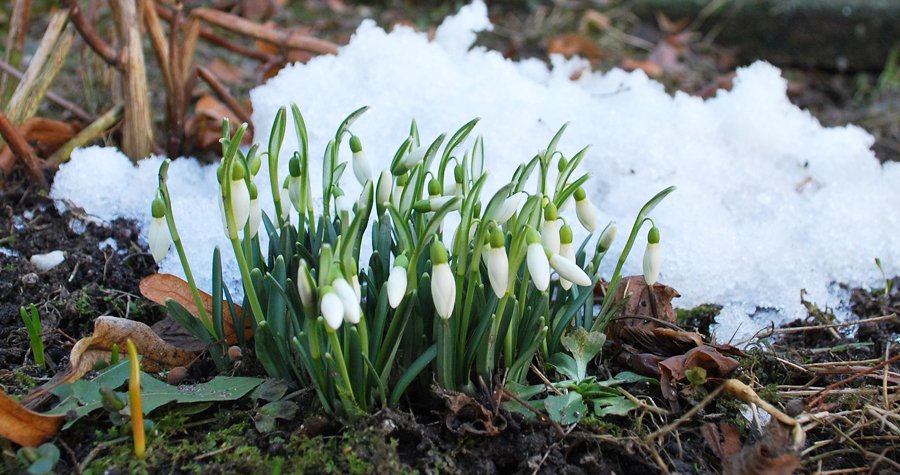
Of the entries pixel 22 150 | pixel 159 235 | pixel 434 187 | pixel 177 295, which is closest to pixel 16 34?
pixel 22 150

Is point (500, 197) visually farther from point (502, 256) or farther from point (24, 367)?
point (24, 367)

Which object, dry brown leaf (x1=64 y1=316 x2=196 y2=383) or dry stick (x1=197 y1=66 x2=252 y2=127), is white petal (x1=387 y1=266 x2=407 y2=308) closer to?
dry brown leaf (x1=64 y1=316 x2=196 y2=383)

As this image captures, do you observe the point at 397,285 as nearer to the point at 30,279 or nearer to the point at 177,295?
the point at 177,295

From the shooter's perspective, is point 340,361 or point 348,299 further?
point 340,361

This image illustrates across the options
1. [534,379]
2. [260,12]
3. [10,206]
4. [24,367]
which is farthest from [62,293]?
[260,12]

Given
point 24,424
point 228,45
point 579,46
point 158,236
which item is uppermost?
point 579,46

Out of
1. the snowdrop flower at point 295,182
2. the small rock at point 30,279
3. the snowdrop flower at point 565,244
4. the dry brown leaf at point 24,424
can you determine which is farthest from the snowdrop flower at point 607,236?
the small rock at point 30,279

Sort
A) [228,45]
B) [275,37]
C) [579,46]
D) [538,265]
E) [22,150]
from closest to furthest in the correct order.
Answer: [538,265] < [22,150] < [275,37] < [228,45] < [579,46]

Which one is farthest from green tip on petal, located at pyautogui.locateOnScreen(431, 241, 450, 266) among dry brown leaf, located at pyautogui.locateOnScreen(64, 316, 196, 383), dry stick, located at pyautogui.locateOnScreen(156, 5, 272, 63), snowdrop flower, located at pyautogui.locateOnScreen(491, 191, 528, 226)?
dry stick, located at pyautogui.locateOnScreen(156, 5, 272, 63)
